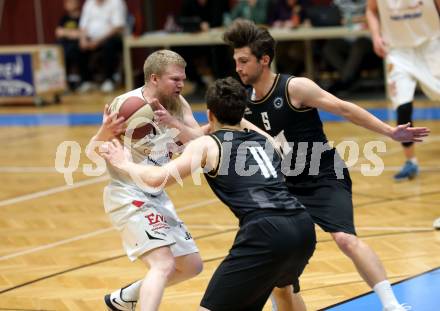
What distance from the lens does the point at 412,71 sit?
31.2 ft

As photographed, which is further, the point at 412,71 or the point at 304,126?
the point at 412,71

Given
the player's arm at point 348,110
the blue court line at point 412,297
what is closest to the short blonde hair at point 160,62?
the player's arm at point 348,110

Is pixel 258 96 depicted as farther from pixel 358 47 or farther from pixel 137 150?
pixel 358 47

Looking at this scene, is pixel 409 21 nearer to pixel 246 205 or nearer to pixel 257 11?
pixel 246 205

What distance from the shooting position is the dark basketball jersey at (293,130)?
5816 mm

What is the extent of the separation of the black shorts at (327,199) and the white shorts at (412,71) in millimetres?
3776

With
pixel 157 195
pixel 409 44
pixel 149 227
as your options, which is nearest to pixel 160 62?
pixel 157 195

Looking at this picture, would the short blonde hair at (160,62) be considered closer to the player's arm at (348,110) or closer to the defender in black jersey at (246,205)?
the defender in black jersey at (246,205)

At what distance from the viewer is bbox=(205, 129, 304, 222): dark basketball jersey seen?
4.86 meters

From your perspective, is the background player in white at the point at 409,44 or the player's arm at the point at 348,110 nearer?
the player's arm at the point at 348,110

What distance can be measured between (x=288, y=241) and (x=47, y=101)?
13300 millimetres

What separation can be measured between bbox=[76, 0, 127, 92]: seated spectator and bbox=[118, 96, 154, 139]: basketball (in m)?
12.1

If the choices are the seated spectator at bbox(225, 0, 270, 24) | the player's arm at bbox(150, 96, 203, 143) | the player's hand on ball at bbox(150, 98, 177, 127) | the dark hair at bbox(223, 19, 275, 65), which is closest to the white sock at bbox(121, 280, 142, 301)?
the player's arm at bbox(150, 96, 203, 143)

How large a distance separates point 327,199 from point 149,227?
1.06m
